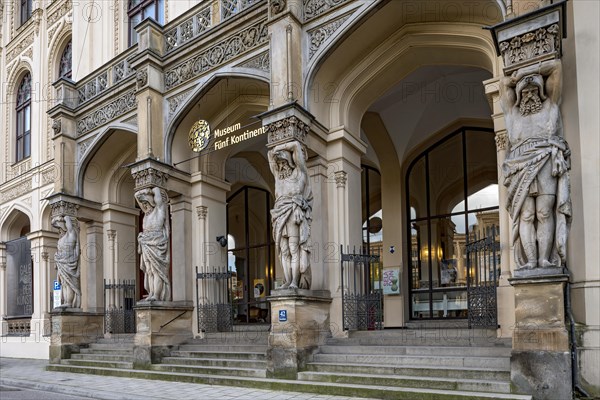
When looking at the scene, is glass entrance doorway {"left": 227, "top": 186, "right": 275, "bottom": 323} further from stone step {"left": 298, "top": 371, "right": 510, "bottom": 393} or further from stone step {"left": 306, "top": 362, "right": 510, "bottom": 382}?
stone step {"left": 298, "top": 371, "right": 510, "bottom": 393}

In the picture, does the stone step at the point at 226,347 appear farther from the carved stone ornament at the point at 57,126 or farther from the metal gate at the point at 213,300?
the carved stone ornament at the point at 57,126

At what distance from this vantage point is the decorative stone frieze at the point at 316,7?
11.1 metres

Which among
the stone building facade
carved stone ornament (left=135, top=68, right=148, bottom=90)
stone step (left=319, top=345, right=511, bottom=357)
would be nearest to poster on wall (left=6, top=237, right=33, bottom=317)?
the stone building facade

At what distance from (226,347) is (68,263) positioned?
237 inches

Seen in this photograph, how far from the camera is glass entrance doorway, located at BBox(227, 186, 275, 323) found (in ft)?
62.8

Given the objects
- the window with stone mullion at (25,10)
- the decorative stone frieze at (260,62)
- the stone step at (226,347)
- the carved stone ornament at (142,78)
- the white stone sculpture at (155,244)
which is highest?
the window with stone mullion at (25,10)

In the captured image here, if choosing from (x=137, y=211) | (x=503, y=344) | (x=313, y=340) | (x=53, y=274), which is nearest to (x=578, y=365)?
(x=503, y=344)

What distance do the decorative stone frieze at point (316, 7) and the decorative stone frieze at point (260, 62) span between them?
3.79 ft

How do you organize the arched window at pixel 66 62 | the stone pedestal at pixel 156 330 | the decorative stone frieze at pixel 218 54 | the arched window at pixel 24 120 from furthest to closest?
the arched window at pixel 24 120, the arched window at pixel 66 62, the stone pedestal at pixel 156 330, the decorative stone frieze at pixel 218 54

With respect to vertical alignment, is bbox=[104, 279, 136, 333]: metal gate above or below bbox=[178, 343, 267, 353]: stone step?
above

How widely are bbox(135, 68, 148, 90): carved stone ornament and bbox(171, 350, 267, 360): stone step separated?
242 inches

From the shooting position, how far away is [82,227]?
56.5 ft

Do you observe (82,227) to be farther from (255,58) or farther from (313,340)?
(313,340)

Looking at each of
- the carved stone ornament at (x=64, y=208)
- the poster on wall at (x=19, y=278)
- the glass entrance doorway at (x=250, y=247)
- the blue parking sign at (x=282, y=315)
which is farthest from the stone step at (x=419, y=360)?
the poster on wall at (x=19, y=278)
